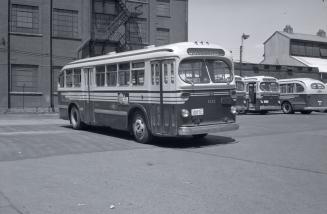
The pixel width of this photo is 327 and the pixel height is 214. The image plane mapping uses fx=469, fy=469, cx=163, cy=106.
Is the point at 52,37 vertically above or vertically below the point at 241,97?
above

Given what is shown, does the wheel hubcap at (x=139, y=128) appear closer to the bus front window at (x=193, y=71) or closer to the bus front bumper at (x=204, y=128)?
the bus front bumper at (x=204, y=128)

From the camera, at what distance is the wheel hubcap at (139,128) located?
14000 millimetres

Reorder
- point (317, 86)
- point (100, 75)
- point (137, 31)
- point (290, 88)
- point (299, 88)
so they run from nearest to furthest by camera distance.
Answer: point (100, 75) < point (317, 86) < point (299, 88) < point (290, 88) < point (137, 31)

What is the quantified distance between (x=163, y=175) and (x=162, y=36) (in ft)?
110

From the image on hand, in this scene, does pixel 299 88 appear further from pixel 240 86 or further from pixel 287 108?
pixel 240 86

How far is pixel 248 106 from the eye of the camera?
3188cm

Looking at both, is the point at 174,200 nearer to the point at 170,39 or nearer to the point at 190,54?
the point at 190,54

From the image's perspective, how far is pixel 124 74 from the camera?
14.9 m

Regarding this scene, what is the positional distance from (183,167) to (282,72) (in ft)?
147

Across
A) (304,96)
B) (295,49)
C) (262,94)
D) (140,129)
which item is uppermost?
(295,49)

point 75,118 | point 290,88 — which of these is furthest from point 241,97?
point 75,118

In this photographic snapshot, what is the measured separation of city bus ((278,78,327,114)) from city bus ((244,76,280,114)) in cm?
94

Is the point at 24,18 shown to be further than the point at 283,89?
Yes

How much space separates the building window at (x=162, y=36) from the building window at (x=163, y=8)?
1.39 m
